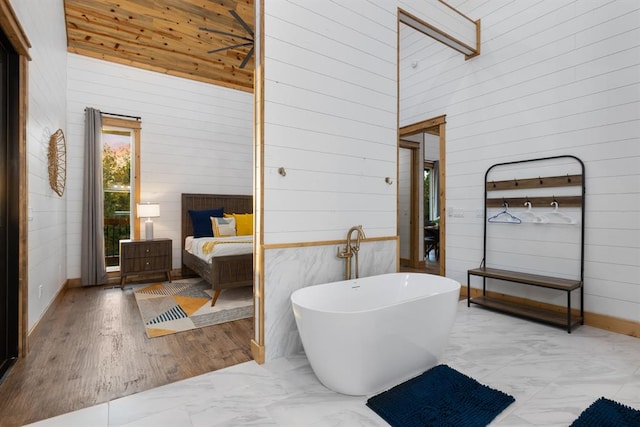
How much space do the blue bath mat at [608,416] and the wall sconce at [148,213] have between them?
495cm

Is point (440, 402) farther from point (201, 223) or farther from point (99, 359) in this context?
point (201, 223)

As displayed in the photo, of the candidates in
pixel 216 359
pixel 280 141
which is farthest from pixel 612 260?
pixel 216 359

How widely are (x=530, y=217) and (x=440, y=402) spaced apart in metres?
2.45

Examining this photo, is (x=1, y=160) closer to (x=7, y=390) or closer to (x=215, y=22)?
(x=7, y=390)

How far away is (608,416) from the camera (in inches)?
67.9

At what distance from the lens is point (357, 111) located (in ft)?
9.48

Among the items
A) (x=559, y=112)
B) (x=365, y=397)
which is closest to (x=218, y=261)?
(x=365, y=397)

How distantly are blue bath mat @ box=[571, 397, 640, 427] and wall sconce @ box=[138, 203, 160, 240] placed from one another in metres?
4.95

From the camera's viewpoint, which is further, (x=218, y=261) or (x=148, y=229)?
(x=148, y=229)

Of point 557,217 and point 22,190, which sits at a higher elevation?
point 22,190

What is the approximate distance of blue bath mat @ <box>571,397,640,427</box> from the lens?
5.48 feet

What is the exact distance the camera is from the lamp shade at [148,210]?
15.4 ft

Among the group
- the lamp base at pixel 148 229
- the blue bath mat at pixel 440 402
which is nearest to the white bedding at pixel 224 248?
the lamp base at pixel 148 229

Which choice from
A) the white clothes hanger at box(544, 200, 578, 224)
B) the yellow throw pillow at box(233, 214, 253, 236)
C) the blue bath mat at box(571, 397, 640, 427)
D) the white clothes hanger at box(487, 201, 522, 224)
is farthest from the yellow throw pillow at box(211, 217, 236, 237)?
the blue bath mat at box(571, 397, 640, 427)
